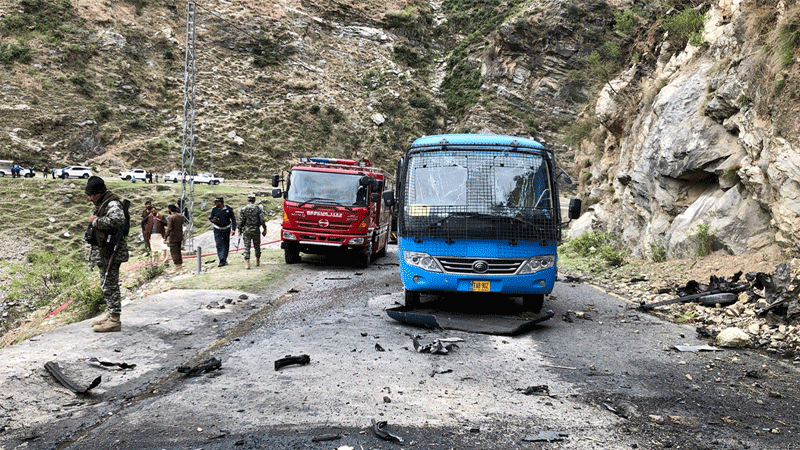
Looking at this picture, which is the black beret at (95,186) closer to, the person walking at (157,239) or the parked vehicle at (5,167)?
the person walking at (157,239)

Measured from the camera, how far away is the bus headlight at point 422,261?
8312 mm

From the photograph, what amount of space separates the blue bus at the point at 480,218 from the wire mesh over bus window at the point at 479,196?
1 cm

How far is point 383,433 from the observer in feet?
13.4

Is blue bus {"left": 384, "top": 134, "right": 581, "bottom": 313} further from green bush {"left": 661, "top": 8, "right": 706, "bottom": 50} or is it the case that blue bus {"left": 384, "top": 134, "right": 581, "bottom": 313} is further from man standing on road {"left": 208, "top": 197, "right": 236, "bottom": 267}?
green bush {"left": 661, "top": 8, "right": 706, "bottom": 50}

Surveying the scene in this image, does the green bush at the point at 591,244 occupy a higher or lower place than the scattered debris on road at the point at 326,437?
lower

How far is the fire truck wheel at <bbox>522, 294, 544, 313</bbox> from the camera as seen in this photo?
28.7 ft

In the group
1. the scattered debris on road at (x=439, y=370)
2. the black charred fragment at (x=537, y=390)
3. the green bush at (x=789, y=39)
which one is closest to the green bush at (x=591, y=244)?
the green bush at (x=789, y=39)

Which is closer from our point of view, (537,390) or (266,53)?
(537,390)

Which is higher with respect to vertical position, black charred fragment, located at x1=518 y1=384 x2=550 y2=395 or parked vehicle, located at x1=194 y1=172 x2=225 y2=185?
parked vehicle, located at x1=194 y1=172 x2=225 y2=185

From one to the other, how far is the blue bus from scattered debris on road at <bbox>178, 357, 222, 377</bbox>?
3385 mm

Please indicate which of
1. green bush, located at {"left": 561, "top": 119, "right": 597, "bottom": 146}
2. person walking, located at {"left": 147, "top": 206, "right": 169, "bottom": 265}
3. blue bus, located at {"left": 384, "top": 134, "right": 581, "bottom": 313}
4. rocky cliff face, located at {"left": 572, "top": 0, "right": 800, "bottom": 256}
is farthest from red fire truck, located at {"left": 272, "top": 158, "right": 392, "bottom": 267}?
green bush, located at {"left": 561, "top": 119, "right": 597, "bottom": 146}

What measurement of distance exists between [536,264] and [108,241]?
5.85 meters

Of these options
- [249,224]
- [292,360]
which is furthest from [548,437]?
[249,224]

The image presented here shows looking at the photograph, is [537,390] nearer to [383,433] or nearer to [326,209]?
[383,433]
